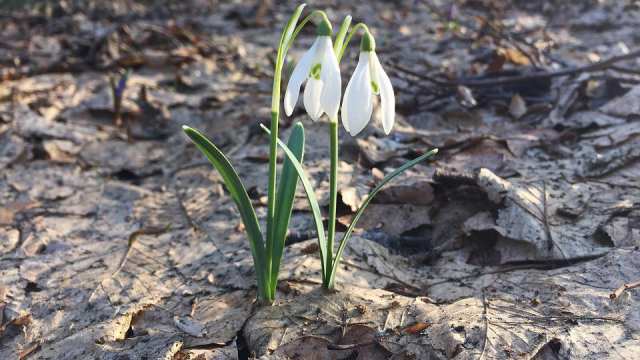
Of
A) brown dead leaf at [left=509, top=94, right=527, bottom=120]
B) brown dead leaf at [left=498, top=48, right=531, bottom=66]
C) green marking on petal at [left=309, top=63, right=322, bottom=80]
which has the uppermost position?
green marking on petal at [left=309, top=63, right=322, bottom=80]

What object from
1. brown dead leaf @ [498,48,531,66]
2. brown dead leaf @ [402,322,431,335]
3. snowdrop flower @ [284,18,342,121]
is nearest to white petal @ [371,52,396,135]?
snowdrop flower @ [284,18,342,121]

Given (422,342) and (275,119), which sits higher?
(275,119)

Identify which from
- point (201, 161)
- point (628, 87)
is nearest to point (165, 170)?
point (201, 161)

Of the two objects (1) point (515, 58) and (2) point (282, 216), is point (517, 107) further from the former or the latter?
(2) point (282, 216)

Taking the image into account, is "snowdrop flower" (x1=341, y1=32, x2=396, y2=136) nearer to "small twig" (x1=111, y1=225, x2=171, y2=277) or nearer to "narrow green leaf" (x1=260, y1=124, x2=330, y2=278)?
"narrow green leaf" (x1=260, y1=124, x2=330, y2=278)

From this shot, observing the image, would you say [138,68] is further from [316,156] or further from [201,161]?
[316,156]

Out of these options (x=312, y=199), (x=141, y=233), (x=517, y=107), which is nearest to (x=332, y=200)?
(x=312, y=199)

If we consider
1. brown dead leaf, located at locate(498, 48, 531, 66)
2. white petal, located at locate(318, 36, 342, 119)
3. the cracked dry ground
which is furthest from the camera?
brown dead leaf, located at locate(498, 48, 531, 66)

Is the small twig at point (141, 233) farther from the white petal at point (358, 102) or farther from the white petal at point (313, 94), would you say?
the white petal at point (358, 102)
